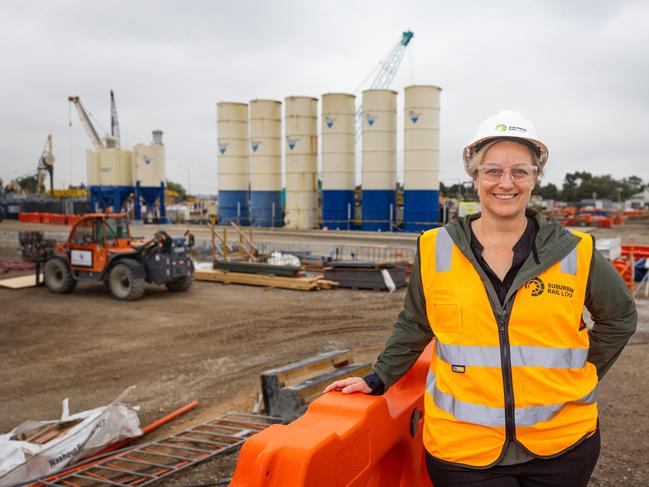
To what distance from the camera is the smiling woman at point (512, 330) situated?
1940 millimetres

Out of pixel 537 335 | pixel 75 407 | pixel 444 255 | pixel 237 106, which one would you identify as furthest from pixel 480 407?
pixel 237 106

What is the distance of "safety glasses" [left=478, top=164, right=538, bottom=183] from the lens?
2.11 meters

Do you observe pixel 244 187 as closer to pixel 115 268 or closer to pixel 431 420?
pixel 115 268

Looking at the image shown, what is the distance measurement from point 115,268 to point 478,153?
43.5ft

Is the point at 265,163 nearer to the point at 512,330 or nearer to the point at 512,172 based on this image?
the point at 512,172

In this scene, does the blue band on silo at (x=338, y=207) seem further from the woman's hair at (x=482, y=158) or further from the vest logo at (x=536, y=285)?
the vest logo at (x=536, y=285)

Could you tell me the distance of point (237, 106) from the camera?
4128cm

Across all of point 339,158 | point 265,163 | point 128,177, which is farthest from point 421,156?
point 128,177

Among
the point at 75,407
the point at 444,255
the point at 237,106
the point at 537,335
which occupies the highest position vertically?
the point at 237,106

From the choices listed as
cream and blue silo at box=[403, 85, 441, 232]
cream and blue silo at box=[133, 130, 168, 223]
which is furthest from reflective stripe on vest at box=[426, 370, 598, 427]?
cream and blue silo at box=[133, 130, 168, 223]

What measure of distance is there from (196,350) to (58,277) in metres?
7.63

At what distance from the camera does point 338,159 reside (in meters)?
37.7

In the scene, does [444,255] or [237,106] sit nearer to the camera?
[444,255]

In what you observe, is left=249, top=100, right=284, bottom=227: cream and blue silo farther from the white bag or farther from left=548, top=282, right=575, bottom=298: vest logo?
left=548, top=282, right=575, bottom=298: vest logo
